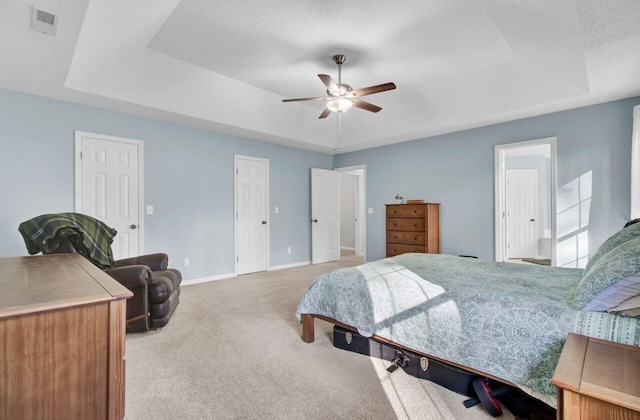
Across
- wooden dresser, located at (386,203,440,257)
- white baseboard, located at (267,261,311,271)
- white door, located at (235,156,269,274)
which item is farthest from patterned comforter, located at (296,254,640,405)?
white baseboard, located at (267,261,311,271)

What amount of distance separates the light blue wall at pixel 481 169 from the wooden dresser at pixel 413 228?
0.24 m

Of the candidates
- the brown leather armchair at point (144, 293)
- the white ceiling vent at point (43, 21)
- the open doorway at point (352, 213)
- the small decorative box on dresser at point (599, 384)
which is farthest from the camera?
the open doorway at point (352, 213)

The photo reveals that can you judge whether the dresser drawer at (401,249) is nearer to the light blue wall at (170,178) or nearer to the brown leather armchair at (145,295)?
the light blue wall at (170,178)

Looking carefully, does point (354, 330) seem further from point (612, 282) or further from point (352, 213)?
point (352, 213)

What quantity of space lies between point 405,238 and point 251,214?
269cm

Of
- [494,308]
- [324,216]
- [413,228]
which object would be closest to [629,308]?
[494,308]

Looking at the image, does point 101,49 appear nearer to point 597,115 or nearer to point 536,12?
point 536,12

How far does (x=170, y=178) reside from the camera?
4375mm

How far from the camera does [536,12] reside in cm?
242

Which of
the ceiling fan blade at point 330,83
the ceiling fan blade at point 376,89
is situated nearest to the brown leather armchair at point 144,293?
the ceiling fan blade at point 330,83

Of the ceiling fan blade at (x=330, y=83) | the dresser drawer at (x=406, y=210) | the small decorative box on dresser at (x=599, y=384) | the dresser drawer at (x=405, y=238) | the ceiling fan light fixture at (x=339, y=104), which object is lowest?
the small decorative box on dresser at (x=599, y=384)

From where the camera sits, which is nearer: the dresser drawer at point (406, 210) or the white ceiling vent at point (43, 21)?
the white ceiling vent at point (43, 21)

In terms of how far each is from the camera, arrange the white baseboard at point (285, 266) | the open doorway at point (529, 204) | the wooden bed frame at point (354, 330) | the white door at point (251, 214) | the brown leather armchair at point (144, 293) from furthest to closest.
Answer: the open doorway at point (529, 204)
the white baseboard at point (285, 266)
the white door at point (251, 214)
the brown leather armchair at point (144, 293)
the wooden bed frame at point (354, 330)

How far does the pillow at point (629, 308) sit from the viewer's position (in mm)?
1321
